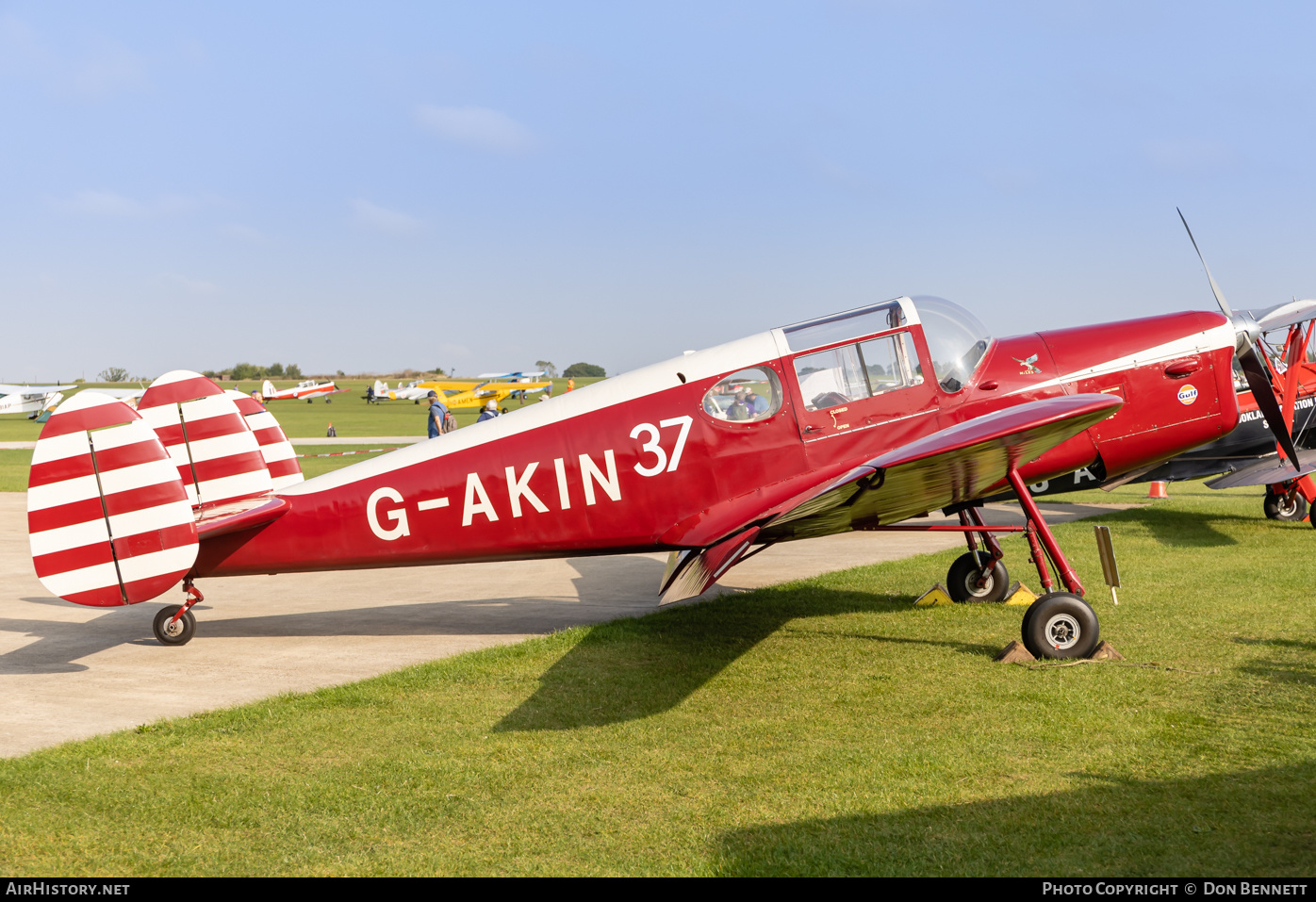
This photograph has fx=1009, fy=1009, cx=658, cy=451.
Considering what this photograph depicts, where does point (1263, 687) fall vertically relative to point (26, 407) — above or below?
below

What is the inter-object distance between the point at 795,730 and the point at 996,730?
1077 millimetres

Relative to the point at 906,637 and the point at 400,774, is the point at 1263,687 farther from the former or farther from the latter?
the point at 400,774

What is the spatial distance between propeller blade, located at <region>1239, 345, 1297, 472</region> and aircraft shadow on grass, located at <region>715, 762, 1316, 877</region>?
206 inches

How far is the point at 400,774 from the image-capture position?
16.8 feet

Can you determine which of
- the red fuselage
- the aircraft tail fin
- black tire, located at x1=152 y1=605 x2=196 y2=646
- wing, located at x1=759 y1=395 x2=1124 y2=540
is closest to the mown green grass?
black tire, located at x1=152 y1=605 x2=196 y2=646

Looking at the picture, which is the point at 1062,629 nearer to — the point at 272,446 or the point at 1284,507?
the point at 272,446

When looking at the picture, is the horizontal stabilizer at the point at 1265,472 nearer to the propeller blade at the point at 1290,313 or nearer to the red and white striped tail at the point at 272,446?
the propeller blade at the point at 1290,313

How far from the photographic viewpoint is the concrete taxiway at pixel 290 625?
6809mm

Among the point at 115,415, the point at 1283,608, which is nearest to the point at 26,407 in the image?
the point at 115,415

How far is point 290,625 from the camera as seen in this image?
9188 mm

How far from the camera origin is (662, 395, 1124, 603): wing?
5.75 m

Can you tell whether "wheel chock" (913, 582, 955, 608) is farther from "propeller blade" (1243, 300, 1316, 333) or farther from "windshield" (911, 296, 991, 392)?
"propeller blade" (1243, 300, 1316, 333)

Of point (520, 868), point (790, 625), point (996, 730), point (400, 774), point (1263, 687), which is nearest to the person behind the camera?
point (520, 868)

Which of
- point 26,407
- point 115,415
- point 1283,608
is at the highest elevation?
point 26,407
